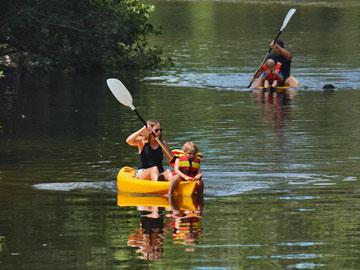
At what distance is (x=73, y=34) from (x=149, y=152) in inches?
704

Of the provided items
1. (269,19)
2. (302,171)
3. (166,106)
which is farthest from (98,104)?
(269,19)

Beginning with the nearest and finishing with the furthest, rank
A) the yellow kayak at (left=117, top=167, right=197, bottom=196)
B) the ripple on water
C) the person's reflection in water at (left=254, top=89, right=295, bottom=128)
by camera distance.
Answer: the yellow kayak at (left=117, top=167, right=197, bottom=196) < the ripple on water < the person's reflection in water at (left=254, top=89, right=295, bottom=128)

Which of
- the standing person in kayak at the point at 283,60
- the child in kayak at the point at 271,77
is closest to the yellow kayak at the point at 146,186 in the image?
the standing person in kayak at the point at 283,60

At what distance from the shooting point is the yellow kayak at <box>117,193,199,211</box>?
2007 centimetres

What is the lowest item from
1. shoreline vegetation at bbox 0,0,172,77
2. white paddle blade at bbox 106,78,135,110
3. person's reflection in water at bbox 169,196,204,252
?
person's reflection in water at bbox 169,196,204,252

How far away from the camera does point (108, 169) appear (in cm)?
2378

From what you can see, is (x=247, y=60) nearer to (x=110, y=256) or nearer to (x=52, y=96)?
(x=52, y=96)

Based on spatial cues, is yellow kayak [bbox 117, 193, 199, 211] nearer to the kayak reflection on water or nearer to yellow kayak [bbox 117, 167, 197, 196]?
the kayak reflection on water

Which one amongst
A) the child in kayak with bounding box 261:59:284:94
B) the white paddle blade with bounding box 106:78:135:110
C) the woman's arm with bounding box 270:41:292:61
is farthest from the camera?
the child in kayak with bounding box 261:59:284:94

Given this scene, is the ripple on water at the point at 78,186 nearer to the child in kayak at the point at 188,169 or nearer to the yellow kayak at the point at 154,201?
the yellow kayak at the point at 154,201

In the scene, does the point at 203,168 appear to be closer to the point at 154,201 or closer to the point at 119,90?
the point at 119,90

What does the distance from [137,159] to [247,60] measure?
70.6ft

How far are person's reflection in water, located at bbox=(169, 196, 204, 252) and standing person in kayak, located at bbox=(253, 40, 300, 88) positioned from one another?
16.7 metres

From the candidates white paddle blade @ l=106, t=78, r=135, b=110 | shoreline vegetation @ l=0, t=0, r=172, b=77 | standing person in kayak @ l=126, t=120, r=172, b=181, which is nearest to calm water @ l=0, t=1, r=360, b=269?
standing person in kayak @ l=126, t=120, r=172, b=181
